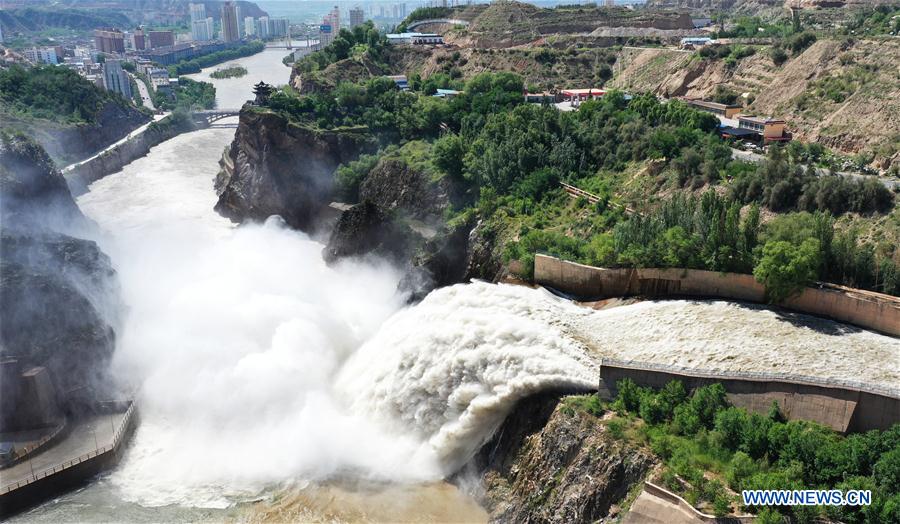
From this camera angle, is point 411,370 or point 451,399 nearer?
point 451,399

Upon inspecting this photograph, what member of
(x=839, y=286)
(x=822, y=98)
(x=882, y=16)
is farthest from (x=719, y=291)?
(x=882, y=16)

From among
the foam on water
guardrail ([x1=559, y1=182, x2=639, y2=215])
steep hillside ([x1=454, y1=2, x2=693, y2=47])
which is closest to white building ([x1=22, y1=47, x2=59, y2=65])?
steep hillside ([x1=454, y1=2, x2=693, y2=47])

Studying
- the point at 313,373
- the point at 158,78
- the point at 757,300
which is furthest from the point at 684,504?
the point at 158,78

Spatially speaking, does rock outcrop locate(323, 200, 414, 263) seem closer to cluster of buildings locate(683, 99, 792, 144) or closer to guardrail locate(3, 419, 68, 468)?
guardrail locate(3, 419, 68, 468)

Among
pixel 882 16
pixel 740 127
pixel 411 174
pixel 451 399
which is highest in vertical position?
pixel 882 16

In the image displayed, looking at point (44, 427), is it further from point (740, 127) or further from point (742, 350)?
point (740, 127)

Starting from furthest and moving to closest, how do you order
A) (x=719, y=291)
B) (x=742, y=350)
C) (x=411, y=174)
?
(x=411, y=174) < (x=719, y=291) < (x=742, y=350)

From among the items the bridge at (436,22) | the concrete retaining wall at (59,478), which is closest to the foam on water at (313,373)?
the concrete retaining wall at (59,478)
